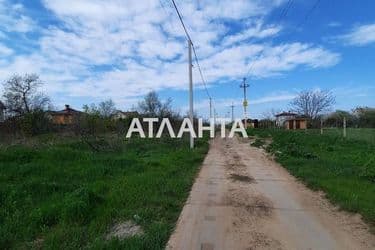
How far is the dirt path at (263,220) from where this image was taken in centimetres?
545

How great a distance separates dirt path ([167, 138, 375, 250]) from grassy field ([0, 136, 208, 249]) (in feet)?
1.36

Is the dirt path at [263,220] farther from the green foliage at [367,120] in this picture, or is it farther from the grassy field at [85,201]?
the green foliage at [367,120]

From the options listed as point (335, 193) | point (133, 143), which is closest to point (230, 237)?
point (335, 193)

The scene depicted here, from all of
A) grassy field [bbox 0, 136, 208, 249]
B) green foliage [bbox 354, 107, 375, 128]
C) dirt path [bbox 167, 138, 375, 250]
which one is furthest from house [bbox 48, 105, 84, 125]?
green foliage [bbox 354, 107, 375, 128]

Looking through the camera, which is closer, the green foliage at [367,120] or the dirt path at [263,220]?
the dirt path at [263,220]

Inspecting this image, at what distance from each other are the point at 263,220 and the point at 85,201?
11.0ft

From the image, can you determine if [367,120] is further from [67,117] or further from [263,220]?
[263,220]

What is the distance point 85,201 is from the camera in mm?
7273

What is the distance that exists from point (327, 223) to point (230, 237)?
188 centimetres

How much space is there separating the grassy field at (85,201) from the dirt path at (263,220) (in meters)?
0.41

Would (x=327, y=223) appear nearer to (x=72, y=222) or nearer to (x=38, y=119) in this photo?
(x=72, y=222)

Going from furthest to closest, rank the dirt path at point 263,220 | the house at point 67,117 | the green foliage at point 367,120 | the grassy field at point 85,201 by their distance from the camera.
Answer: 1. the green foliage at point 367,120
2. the house at point 67,117
3. the grassy field at point 85,201
4. the dirt path at point 263,220

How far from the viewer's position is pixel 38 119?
32844 millimetres

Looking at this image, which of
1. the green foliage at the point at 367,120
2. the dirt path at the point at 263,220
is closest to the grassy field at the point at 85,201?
the dirt path at the point at 263,220
